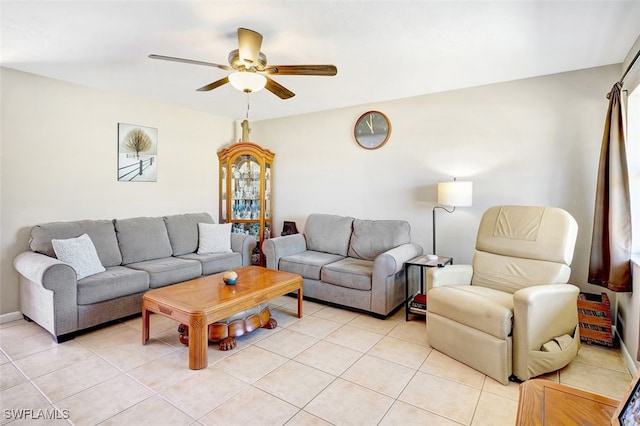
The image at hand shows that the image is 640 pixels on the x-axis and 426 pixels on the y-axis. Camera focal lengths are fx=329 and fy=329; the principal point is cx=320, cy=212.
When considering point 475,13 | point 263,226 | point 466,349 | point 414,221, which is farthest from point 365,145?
point 466,349

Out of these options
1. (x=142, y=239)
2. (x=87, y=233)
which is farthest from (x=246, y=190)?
(x=87, y=233)

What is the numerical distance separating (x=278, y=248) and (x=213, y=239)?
3.03 feet

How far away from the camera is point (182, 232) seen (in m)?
4.24

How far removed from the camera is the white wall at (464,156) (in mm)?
3123

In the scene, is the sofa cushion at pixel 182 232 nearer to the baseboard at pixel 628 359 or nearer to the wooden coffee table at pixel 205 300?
the wooden coffee table at pixel 205 300

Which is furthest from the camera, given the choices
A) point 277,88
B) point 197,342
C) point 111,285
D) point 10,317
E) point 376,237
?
point 376,237

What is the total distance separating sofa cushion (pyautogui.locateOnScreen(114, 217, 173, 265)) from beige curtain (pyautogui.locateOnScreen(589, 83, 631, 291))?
4.38 meters

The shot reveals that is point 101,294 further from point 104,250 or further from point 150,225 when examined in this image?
point 150,225

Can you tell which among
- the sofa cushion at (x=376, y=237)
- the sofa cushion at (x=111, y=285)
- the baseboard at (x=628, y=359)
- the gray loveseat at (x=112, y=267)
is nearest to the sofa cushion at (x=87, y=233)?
the gray loveseat at (x=112, y=267)

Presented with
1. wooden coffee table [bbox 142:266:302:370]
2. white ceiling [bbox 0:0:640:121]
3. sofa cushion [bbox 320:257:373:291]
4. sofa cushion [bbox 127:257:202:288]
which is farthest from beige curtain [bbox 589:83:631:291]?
sofa cushion [bbox 127:257:202:288]

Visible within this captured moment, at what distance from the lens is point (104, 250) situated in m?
3.44

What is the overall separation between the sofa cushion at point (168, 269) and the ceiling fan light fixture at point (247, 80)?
2.10 meters

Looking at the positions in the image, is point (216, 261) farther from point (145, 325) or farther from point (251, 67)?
point (251, 67)

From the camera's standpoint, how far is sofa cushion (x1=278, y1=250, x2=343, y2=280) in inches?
147
